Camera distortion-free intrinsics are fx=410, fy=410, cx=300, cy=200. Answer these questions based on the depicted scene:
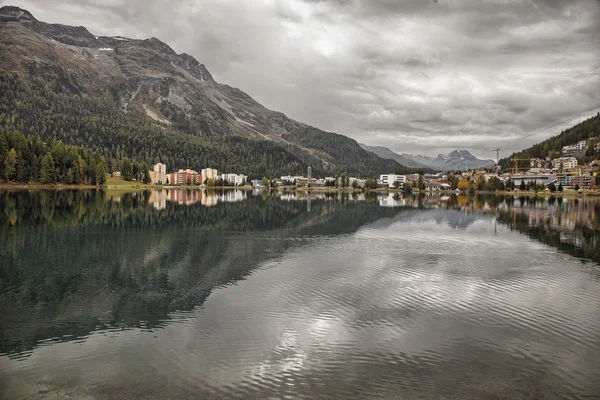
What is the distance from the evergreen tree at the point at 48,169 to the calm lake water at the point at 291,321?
11973cm

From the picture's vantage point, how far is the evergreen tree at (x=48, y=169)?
142m

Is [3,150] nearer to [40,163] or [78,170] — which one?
[40,163]

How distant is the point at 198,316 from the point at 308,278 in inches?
399

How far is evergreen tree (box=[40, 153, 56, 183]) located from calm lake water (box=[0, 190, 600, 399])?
120 m

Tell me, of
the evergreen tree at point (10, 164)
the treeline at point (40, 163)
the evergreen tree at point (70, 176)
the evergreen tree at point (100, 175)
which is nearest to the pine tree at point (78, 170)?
the treeline at point (40, 163)

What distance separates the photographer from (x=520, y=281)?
28.0 metres

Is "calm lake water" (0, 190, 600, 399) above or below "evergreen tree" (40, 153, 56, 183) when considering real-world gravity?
below

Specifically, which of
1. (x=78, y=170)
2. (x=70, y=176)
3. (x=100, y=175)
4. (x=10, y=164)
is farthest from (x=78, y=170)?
(x=10, y=164)

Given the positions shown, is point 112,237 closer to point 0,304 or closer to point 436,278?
point 0,304

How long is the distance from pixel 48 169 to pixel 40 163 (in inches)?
165

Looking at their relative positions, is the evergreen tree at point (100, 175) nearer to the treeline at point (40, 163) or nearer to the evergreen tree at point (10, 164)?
the treeline at point (40, 163)

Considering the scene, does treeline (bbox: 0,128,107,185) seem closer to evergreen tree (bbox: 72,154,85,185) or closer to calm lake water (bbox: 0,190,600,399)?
evergreen tree (bbox: 72,154,85,185)

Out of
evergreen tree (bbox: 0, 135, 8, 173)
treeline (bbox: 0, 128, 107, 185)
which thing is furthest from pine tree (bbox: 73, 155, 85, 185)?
evergreen tree (bbox: 0, 135, 8, 173)

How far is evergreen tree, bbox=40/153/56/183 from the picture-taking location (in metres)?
142
